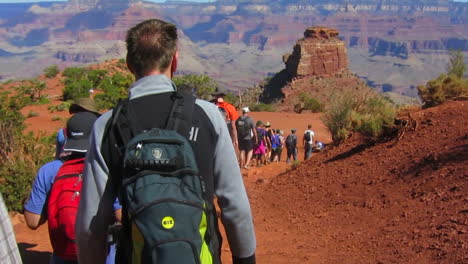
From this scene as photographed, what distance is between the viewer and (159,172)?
6.99 feet

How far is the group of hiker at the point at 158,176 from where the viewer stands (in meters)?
2.05

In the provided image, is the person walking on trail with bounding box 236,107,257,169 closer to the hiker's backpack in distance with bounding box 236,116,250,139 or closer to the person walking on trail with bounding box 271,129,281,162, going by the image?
the hiker's backpack in distance with bounding box 236,116,250,139

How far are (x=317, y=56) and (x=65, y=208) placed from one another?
69.5 m

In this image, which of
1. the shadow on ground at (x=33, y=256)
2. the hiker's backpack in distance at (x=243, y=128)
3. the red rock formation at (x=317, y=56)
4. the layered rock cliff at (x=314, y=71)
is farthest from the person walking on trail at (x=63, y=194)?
the red rock formation at (x=317, y=56)

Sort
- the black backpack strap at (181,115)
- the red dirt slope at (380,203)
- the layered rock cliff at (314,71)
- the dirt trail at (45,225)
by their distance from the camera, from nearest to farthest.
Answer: the black backpack strap at (181,115), the red dirt slope at (380,203), the dirt trail at (45,225), the layered rock cliff at (314,71)

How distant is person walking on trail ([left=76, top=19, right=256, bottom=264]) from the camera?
2053mm

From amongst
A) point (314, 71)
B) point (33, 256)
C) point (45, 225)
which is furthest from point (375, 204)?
point (314, 71)

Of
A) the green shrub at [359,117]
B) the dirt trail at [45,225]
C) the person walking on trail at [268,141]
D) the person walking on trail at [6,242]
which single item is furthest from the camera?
the person walking on trail at [268,141]

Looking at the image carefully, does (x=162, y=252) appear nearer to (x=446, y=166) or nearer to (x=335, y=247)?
(x=335, y=247)

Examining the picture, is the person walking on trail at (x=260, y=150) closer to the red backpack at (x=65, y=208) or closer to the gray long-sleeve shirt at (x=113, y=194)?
the red backpack at (x=65, y=208)

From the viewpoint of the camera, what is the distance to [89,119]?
370cm

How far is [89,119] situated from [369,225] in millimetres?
4308

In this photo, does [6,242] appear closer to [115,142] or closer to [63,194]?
[115,142]

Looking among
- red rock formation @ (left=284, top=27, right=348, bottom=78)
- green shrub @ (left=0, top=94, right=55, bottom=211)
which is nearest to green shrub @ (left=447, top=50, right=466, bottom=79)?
green shrub @ (left=0, top=94, right=55, bottom=211)
